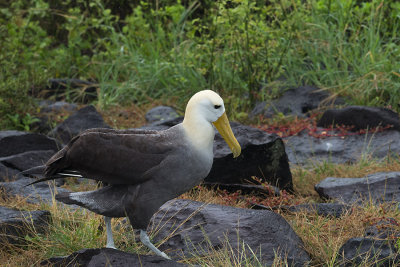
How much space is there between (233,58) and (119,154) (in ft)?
13.2

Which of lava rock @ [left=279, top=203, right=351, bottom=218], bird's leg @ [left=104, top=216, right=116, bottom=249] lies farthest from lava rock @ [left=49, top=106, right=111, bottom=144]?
bird's leg @ [left=104, top=216, right=116, bottom=249]

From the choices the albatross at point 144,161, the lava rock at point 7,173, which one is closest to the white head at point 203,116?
the albatross at point 144,161

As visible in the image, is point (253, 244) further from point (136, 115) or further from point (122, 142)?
point (136, 115)

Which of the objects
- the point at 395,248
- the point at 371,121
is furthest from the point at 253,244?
the point at 371,121

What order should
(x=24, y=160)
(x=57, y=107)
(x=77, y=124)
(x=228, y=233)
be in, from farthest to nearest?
1. (x=57, y=107)
2. (x=77, y=124)
3. (x=24, y=160)
4. (x=228, y=233)

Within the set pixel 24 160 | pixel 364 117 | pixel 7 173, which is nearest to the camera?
pixel 7 173

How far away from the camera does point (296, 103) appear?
6777 millimetres

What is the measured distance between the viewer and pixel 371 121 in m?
6.05

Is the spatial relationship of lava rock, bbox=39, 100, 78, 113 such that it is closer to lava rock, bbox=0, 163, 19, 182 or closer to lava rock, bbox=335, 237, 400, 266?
lava rock, bbox=0, 163, 19, 182

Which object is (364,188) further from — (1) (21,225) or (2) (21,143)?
(2) (21,143)

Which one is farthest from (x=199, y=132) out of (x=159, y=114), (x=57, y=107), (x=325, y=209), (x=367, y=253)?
(x=57, y=107)

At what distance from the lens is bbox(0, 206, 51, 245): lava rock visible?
3.71 metres

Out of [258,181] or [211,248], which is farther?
[258,181]

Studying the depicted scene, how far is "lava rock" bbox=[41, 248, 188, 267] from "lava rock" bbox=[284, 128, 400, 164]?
2.60 metres
